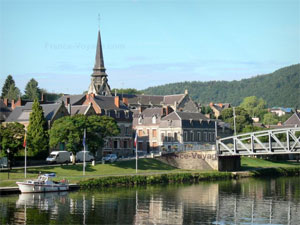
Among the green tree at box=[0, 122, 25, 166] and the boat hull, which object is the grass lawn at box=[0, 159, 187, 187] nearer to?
the boat hull

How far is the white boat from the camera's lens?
6538 centimetres

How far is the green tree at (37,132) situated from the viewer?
82.8 m

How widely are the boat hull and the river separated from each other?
153 centimetres

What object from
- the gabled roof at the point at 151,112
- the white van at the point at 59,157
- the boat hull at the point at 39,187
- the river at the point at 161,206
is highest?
the gabled roof at the point at 151,112

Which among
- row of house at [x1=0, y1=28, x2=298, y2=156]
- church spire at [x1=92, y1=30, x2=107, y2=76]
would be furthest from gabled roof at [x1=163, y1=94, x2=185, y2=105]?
church spire at [x1=92, y1=30, x2=107, y2=76]

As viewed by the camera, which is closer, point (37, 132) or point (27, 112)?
point (37, 132)

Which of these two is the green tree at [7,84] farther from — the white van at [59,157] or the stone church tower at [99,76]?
the white van at [59,157]

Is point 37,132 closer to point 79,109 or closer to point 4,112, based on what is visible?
point 79,109

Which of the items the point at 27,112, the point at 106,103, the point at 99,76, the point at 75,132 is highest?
the point at 99,76

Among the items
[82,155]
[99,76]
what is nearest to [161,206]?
[82,155]

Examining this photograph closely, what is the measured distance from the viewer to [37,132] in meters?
86.5

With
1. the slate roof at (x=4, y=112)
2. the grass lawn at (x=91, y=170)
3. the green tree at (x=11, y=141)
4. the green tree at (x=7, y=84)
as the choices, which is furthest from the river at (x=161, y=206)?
the green tree at (x=7, y=84)

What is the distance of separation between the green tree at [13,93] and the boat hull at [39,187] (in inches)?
3777

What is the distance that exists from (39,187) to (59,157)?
61.5 feet
